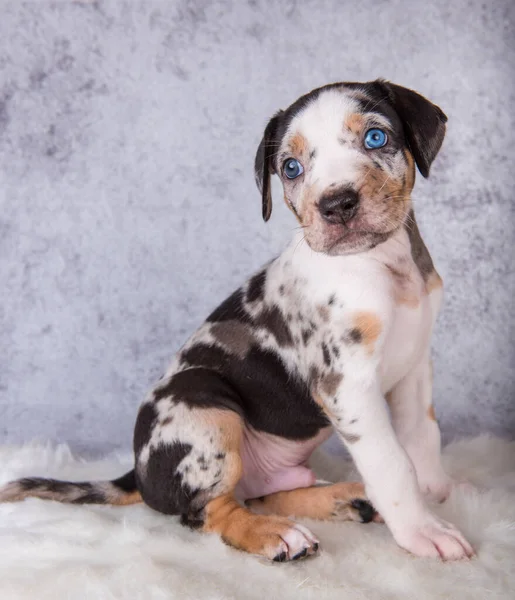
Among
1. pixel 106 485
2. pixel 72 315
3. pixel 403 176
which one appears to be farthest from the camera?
pixel 72 315

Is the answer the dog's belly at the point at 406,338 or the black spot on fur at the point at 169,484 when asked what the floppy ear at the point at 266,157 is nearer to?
the dog's belly at the point at 406,338

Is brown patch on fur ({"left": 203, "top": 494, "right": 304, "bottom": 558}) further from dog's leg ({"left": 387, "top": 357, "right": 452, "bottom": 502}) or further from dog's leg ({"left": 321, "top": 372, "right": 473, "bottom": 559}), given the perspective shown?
dog's leg ({"left": 387, "top": 357, "right": 452, "bottom": 502})

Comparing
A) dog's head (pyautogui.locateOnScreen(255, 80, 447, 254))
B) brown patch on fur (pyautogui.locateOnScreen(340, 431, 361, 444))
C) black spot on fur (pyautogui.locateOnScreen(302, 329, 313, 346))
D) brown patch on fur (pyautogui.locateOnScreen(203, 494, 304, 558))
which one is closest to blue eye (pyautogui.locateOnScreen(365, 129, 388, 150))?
dog's head (pyautogui.locateOnScreen(255, 80, 447, 254))

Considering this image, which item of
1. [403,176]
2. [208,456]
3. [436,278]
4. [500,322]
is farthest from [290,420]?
[500,322]

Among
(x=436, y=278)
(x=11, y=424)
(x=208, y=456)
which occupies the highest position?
(x=436, y=278)

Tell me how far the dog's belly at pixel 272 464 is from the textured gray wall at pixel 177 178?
6.02 ft

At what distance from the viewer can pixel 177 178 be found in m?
6.58

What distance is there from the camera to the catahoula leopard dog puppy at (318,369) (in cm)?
393

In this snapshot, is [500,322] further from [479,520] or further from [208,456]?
[208,456]

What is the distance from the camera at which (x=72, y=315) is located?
677 cm

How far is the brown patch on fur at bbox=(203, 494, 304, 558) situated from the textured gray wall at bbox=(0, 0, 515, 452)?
2486mm

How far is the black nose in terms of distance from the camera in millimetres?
3783

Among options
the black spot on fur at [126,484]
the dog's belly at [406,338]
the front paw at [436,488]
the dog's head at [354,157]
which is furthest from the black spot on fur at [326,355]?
the black spot on fur at [126,484]

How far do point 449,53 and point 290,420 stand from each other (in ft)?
10.4
